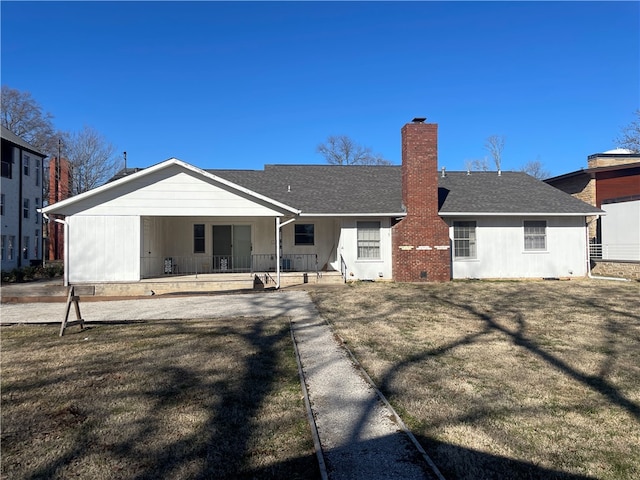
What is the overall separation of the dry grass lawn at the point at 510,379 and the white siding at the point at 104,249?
24.9 feet

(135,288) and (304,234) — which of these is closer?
(135,288)

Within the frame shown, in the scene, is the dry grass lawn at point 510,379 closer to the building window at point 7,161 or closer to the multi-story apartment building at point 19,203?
the multi-story apartment building at point 19,203

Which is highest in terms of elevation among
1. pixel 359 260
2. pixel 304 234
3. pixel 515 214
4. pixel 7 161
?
pixel 7 161

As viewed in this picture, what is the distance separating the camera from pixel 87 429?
160 inches

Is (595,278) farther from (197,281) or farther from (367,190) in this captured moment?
(197,281)

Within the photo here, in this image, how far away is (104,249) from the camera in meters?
14.9

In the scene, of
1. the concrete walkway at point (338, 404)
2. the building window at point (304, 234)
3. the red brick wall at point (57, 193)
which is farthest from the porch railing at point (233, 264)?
the red brick wall at point (57, 193)

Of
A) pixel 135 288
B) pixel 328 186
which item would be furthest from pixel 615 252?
pixel 135 288

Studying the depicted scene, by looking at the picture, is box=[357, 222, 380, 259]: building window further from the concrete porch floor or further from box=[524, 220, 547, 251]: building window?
box=[524, 220, 547, 251]: building window

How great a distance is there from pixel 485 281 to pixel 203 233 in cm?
1170

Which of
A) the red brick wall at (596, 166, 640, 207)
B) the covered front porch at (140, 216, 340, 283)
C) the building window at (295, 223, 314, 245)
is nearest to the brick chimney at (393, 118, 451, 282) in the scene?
the covered front porch at (140, 216, 340, 283)

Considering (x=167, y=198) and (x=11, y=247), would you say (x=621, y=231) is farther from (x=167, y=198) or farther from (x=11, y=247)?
(x=11, y=247)

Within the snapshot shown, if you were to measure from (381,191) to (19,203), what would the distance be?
23747 mm

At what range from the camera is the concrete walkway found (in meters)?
3.31
